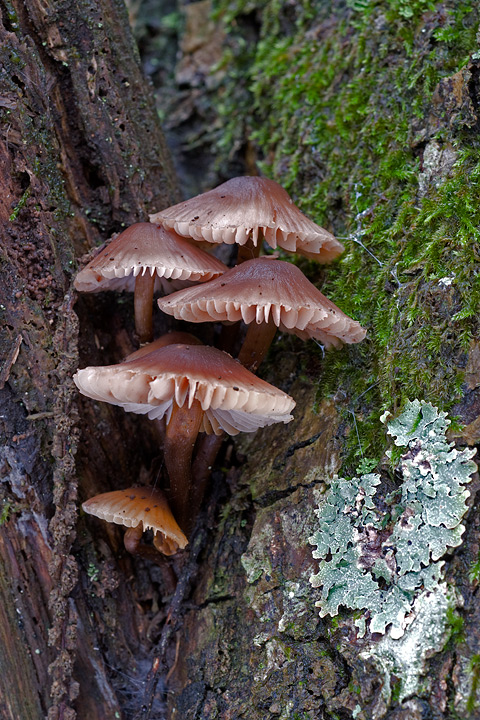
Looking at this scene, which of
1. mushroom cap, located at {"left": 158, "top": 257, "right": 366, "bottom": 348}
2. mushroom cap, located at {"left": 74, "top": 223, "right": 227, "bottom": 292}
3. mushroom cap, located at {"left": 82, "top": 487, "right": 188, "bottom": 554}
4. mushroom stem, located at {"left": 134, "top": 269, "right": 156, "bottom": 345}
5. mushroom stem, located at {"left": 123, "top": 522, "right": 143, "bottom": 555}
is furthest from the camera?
mushroom stem, located at {"left": 134, "top": 269, "right": 156, "bottom": 345}

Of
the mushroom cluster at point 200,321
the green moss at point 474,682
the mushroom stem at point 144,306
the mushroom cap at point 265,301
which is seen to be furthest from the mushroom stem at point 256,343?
the green moss at point 474,682

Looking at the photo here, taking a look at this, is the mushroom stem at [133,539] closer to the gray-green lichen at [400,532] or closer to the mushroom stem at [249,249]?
the gray-green lichen at [400,532]

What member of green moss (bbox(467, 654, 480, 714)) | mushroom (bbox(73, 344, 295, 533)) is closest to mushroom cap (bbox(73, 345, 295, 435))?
mushroom (bbox(73, 344, 295, 533))

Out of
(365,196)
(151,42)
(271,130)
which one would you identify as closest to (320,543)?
(365,196)

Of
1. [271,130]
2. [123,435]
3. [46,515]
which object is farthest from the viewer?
[271,130]

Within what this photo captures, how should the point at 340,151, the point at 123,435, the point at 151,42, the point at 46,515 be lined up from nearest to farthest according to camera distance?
the point at 46,515
the point at 123,435
the point at 340,151
the point at 151,42

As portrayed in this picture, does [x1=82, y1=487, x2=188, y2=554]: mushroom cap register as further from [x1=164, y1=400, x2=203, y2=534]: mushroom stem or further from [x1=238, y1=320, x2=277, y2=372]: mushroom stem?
[x1=238, y1=320, x2=277, y2=372]: mushroom stem

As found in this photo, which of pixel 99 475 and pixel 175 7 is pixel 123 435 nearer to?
pixel 99 475
